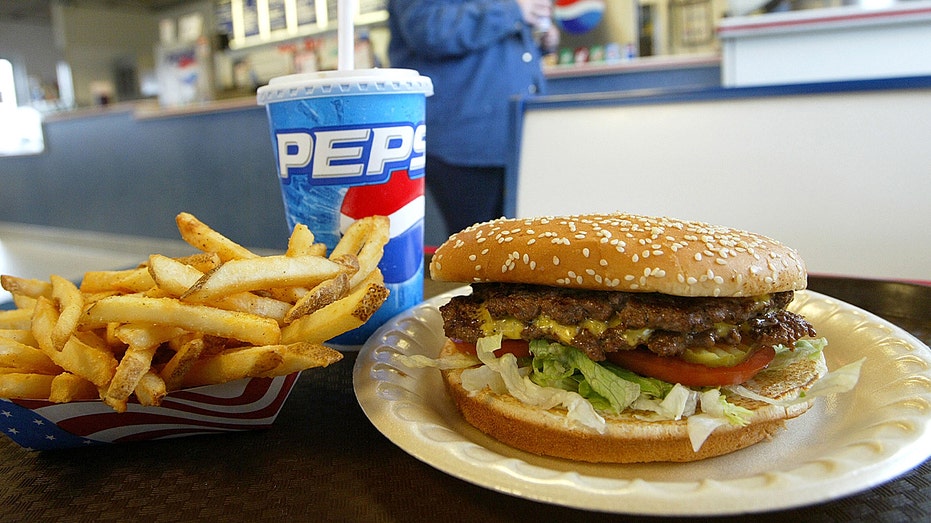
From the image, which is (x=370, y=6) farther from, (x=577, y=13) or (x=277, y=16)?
(x=577, y=13)

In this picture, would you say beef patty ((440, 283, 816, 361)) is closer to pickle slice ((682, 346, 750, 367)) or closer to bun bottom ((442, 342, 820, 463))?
pickle slice ((682, 346, 750, 367))

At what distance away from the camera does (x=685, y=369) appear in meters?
1.05

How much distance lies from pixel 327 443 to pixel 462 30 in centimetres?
→ 271

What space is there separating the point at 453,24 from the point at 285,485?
9.22 feet

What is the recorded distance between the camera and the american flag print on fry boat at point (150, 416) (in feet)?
2.84

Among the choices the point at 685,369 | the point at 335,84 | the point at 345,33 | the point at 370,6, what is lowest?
the point at 685,369

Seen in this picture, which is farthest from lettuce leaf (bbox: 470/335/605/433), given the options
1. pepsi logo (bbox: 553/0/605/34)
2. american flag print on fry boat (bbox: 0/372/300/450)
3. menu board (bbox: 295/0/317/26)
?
menu board (bbox: 295/0/317/26)

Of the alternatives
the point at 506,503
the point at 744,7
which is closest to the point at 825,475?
the point at 506,503

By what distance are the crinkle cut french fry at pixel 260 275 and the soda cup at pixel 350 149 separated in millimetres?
332

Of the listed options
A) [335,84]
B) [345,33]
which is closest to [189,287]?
[335,84]

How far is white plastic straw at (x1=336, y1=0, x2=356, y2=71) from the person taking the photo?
127 centimetres

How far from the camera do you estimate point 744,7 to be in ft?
17.8

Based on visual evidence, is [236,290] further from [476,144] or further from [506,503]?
[476,144]

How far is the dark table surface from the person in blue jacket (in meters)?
2.48
